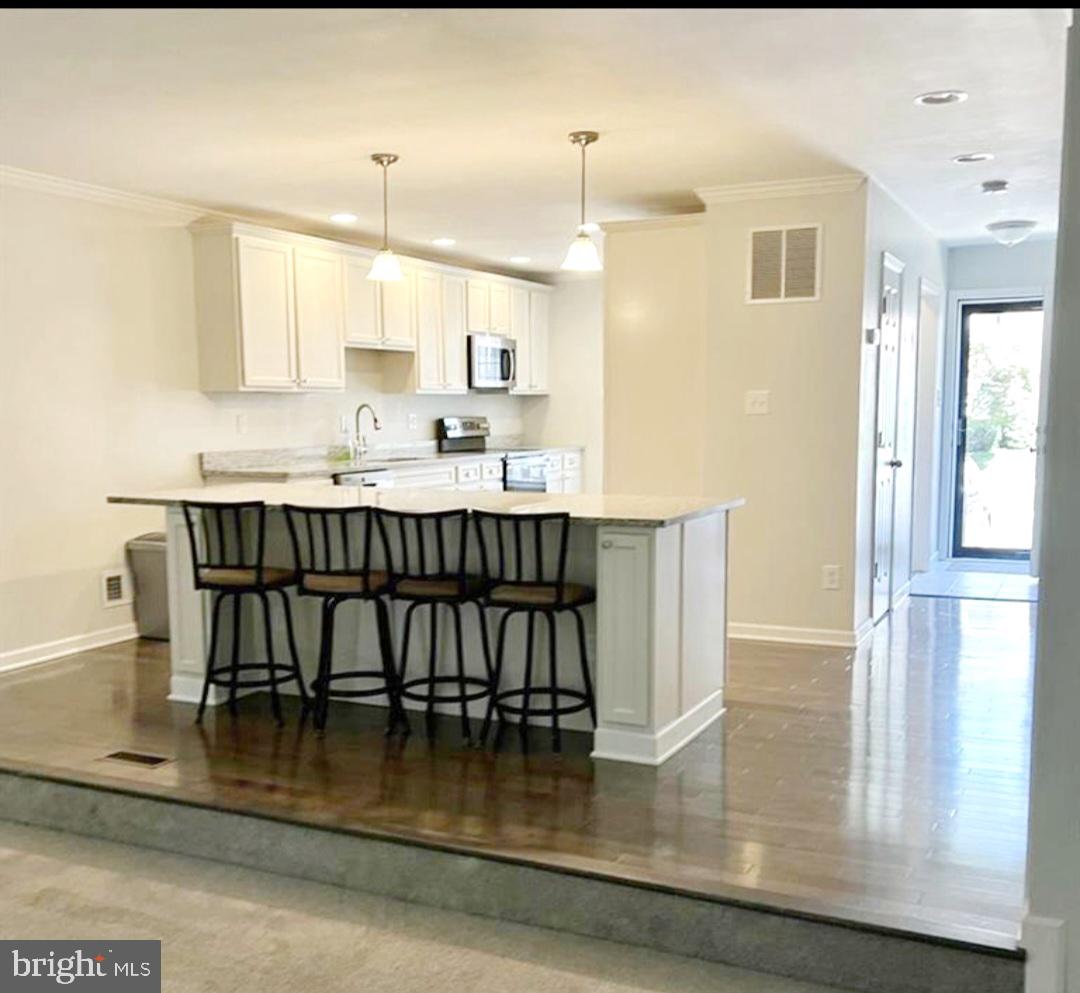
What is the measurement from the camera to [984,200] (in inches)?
232

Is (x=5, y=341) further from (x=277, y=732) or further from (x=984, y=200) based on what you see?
(x=984, y=200)

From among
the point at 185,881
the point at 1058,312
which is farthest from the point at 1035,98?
the point at 185,881

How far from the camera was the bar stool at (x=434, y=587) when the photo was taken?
3.80 meters

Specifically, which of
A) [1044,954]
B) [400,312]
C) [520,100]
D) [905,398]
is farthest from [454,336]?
[1044,954]

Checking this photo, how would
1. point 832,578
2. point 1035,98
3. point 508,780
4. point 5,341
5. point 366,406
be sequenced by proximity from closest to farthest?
Result: point 508,780 < point 1035,98 < point 5,341 < point 832,578 < point 366,406

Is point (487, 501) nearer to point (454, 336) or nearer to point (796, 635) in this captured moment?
point (796, 635)

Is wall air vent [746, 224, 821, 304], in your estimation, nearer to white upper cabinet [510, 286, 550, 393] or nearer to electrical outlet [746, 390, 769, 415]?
electrical outlet [746, 390, 769, 415]

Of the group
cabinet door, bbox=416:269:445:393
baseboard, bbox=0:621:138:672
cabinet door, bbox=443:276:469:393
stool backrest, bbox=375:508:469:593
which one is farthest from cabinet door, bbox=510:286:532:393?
stool backrest, bbox=375:508:469:593

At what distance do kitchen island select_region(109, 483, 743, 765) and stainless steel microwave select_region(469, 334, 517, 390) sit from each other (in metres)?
3.62

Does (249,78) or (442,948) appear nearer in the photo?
(442,948)

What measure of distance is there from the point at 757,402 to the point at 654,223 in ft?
3.77

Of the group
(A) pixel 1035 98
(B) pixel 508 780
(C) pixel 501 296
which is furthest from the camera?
(C) pixel 501 296

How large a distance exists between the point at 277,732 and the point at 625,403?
2.83 meters

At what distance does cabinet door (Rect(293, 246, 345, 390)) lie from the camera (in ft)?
20.7
